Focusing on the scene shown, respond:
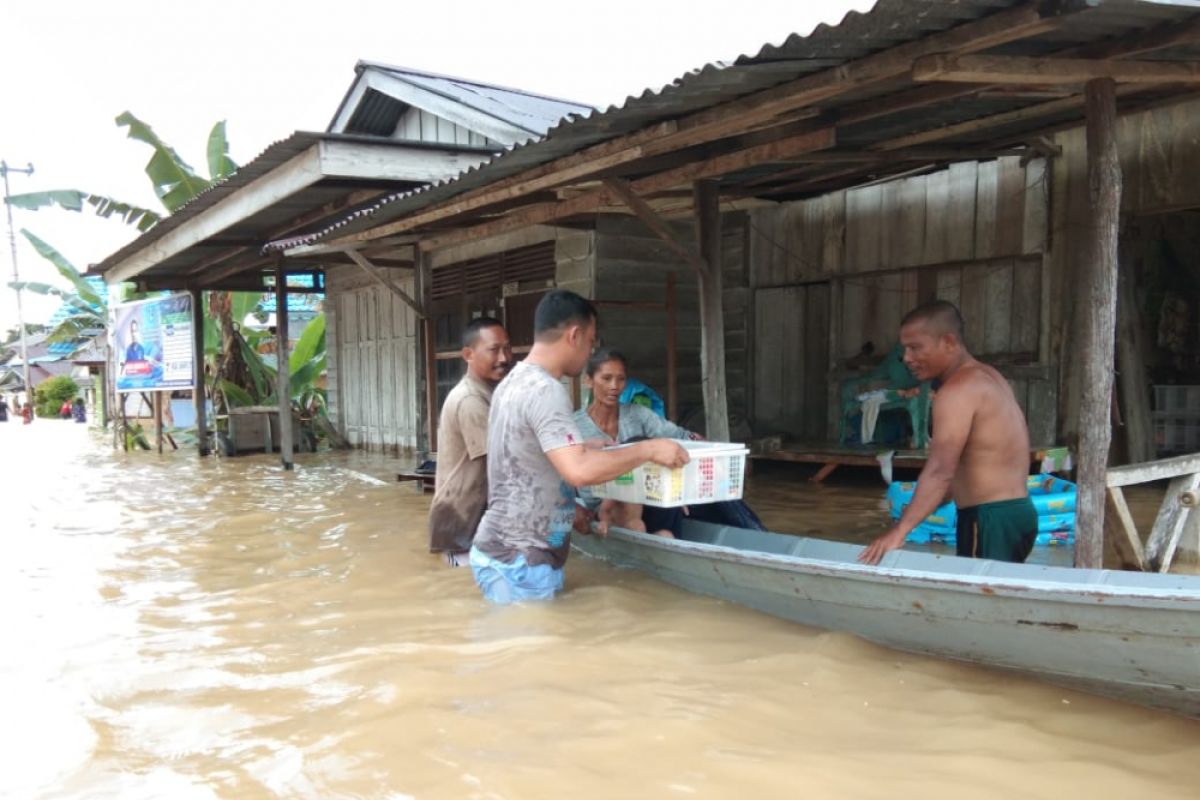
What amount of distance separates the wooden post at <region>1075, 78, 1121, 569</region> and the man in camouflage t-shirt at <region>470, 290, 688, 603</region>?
5.75 feet

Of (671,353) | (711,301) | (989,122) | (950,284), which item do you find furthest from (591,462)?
Result: (950,284)

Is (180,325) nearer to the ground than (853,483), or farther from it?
farther from it

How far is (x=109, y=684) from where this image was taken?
367 centimetres

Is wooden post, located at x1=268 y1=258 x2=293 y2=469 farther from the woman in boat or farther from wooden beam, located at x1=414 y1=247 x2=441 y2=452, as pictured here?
the woman in boat

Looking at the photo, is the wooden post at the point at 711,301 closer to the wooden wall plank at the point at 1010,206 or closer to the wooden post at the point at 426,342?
the wooden wall plank at the point at 1010,206

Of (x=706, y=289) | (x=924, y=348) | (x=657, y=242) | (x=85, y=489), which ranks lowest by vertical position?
(x=85, y=489)

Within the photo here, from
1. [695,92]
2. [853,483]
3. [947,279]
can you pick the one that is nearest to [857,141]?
[695,92]

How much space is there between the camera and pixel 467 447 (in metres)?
4.75

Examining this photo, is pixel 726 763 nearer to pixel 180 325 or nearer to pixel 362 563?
pixel 362 563

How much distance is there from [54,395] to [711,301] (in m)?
43.0

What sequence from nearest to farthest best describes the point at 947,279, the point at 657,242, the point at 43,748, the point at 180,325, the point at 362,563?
the point at 43,748 → the point at 362,563 → the point at 947,279 → the point at 657,242 → the point at 180,325

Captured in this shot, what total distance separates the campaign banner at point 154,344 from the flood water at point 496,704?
8150 mm

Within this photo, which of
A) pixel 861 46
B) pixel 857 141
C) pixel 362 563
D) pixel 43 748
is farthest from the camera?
pixel 362 563

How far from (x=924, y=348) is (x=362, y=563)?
3.95m
